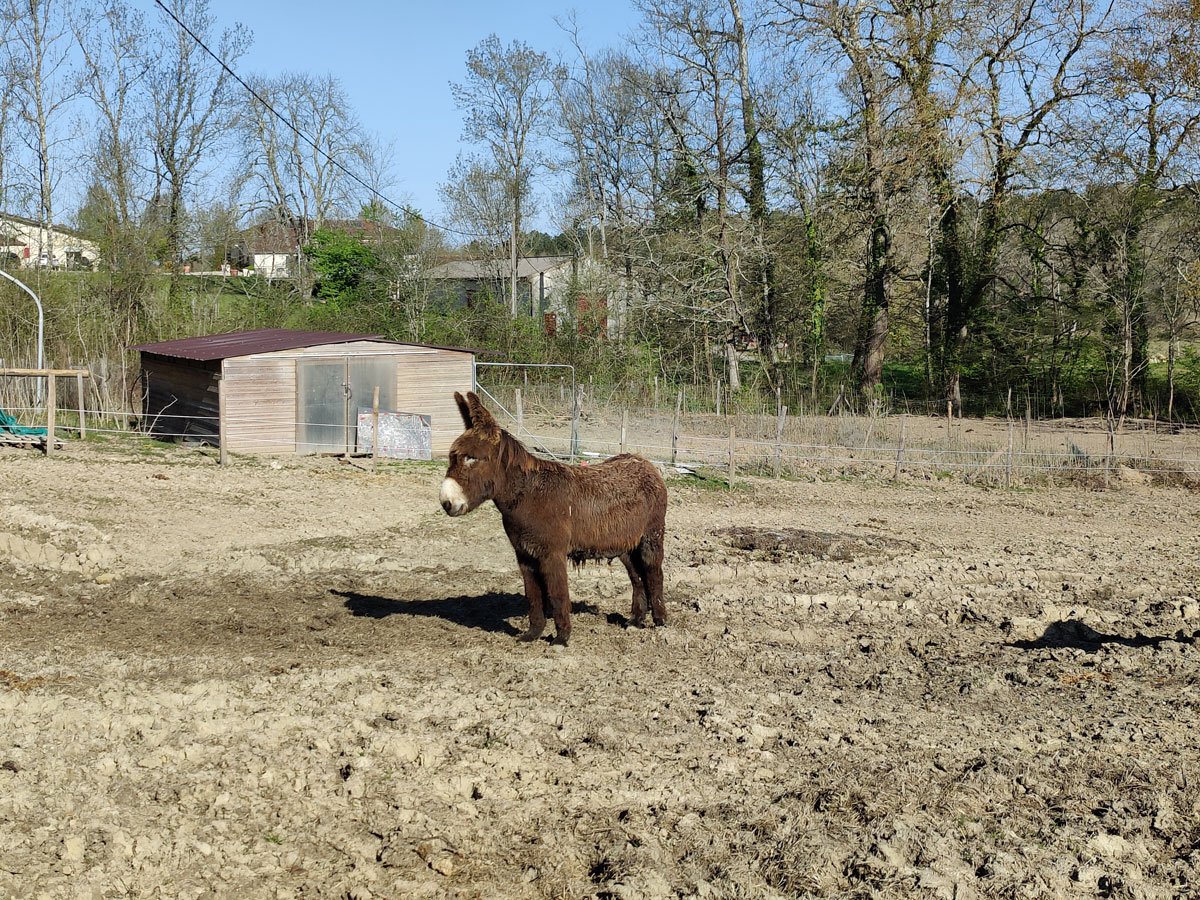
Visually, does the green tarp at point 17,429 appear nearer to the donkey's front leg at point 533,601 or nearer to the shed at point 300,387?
the shed at point 300,387

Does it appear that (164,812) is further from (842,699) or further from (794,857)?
(842,699)

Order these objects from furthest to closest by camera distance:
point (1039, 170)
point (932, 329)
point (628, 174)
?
point (628, 174), point (932, 329), point (1039, 170)

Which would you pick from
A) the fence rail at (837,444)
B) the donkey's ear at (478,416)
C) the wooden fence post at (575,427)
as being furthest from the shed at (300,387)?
the donkey's ear at (478,416)

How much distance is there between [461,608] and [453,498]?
253cm

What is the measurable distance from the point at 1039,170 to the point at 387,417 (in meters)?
20.8

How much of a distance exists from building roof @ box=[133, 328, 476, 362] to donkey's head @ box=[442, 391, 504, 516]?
14.0 meters

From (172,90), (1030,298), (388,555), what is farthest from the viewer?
(172,90)

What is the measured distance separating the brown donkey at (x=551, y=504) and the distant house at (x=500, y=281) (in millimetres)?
29243

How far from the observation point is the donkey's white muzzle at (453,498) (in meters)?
7.25

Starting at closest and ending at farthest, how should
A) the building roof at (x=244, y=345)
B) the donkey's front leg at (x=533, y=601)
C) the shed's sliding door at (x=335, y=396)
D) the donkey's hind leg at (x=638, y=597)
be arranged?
1. the donkey's front leg at (x=533, y=601)
2. the donkey's hind leg at (x=638, y=597)
3. the building roof at (x=244, y=345)
4. the shed's sliding door at (x=335, y=396)

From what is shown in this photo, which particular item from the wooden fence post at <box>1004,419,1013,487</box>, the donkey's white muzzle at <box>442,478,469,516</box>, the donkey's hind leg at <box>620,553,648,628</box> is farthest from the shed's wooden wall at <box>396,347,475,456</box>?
the donkey's white muzzle at <box>442,478,469,516</box>

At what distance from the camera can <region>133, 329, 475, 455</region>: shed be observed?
20.5 m

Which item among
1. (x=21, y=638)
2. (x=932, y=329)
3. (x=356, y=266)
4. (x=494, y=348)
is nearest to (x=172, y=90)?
(x=356, y=266)

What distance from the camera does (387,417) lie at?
2062cm
